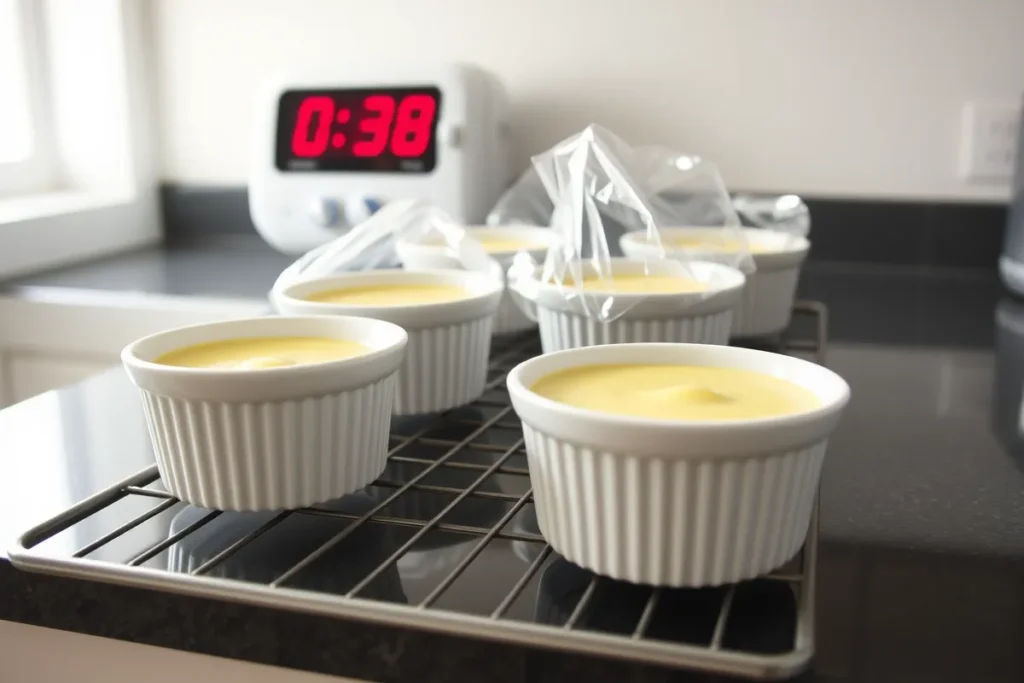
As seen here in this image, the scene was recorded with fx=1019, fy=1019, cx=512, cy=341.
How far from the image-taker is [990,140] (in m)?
1.24

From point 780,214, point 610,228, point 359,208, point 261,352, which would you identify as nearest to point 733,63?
point 780,214

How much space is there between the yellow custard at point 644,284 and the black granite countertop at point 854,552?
0.55 feet

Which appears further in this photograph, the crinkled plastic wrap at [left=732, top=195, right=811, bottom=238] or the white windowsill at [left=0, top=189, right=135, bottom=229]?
the white windowsill at [left=0, top=189, right=135, bottom=229]

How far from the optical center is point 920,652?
0.45 metres

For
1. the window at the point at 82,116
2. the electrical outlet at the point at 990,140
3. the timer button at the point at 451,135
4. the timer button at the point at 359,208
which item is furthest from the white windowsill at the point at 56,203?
the electrical outlet at the point at 990,140

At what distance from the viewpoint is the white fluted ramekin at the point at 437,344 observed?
0.74 m

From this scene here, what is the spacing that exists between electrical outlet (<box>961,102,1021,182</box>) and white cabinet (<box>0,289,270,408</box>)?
0.87m

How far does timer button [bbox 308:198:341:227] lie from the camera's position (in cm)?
135

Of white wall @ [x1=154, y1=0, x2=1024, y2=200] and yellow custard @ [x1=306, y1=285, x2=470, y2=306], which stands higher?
white wall @ [x1=154, y1=0, x2=1024, y2=200]

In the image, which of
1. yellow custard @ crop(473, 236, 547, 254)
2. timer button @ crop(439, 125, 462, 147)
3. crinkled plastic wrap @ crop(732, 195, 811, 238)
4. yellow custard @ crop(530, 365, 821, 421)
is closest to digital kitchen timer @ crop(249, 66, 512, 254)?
timer button @ crop(439, 125, 462, 147)

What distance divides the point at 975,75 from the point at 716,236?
0.49 metres

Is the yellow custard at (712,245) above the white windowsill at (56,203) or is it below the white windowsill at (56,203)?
above

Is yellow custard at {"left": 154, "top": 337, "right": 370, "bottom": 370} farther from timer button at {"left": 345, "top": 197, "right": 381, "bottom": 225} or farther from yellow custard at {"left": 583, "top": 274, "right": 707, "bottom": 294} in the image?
timer button at {"left": 345, "top": 197, "right": 381, "bottom": 225}

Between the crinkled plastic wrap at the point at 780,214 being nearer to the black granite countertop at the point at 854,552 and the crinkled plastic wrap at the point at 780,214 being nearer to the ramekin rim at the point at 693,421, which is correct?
the black granite countertop at the point at 854,552
